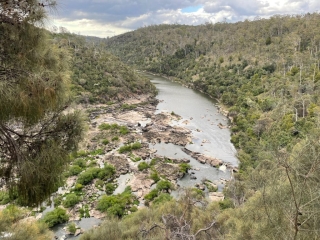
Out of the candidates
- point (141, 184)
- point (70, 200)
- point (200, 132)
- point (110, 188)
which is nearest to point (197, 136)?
point (200, 132)

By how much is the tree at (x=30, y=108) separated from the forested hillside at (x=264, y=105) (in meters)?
→ 2.55

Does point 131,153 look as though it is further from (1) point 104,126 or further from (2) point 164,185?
(1) point 104,126

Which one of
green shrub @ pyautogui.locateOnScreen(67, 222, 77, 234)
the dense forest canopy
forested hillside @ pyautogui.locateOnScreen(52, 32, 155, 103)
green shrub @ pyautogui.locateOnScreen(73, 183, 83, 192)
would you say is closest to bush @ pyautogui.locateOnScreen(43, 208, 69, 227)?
the dense forest canopy

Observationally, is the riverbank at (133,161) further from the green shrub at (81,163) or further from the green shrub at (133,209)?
the green shrub at (133,209)

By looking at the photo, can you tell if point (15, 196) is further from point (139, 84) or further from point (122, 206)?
point (139, 84)

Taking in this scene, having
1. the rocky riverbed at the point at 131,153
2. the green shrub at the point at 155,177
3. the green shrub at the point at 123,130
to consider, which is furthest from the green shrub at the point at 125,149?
the green shrub at the point at 155,177

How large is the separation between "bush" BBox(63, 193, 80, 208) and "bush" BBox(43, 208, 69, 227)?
27.7 inches

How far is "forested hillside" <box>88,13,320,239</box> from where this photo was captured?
3.48m

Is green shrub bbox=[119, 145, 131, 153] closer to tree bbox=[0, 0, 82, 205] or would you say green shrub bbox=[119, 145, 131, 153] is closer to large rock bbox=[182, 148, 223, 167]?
large rock bbox=[182, 148, 223, 167]

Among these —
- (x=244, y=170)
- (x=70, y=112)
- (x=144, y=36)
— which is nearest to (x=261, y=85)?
(x=244, y=170)

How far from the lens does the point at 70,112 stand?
12.5 ft

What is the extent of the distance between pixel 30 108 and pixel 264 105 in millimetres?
29902

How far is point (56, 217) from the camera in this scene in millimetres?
14312

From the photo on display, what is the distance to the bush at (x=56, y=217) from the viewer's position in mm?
14062
